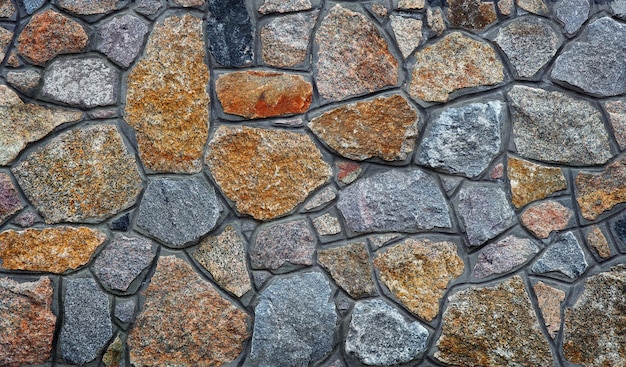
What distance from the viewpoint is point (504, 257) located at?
7.56ft

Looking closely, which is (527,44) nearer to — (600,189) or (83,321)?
(600,189)

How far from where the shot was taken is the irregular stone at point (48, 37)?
2.20 m

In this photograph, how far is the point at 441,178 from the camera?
7.63ft

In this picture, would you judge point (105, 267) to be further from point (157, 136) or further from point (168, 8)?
point (168, 8)

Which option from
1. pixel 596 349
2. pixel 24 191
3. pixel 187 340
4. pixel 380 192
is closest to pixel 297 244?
pixel 380 192

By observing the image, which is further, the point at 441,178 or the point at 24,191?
the point at 441,178

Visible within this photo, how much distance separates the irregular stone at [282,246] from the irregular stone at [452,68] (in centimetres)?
69

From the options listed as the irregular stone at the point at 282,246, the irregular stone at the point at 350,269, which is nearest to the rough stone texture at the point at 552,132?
the irregular stone at the point at 350,269

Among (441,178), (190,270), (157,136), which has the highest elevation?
(441,178)

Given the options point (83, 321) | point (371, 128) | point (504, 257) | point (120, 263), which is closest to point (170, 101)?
point (120, 263)

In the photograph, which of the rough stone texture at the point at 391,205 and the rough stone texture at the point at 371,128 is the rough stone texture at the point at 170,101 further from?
the rough stone texture at the point at 391,205

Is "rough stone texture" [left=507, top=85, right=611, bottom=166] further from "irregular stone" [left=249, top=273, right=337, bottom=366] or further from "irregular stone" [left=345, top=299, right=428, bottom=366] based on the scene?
"irregular stone" [left=249, top=273, right=337, bottom=366]

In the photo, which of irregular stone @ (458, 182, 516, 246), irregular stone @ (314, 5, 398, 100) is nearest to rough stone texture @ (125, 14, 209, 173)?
irregular stone @ (314, 5, 398, 100)

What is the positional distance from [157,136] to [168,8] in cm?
49
